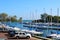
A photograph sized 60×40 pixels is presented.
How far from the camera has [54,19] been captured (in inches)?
5315

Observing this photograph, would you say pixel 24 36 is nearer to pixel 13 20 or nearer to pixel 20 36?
pixel 20 36

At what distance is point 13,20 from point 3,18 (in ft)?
43.6

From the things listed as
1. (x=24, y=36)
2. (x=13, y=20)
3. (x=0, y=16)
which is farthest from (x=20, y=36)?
(x=13, y=20)

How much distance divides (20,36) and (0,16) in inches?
3793

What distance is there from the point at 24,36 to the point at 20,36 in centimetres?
78

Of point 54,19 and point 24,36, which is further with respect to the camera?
point 54,19

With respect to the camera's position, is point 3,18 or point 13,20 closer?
point 3,18

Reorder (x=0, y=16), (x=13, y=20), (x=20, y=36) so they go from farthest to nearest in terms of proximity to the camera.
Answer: (x=13, y=20), (x=0, y=16), (x=20, y=36)

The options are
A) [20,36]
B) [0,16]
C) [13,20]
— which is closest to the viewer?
[20,36]

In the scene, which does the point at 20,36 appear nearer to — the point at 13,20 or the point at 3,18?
the point at 3,18

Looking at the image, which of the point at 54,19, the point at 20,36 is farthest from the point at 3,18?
the point at 20,36

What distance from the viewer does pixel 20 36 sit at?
33.7m

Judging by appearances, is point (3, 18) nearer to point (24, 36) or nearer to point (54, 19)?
point (54, 19)

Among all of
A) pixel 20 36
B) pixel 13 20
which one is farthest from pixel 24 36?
pixel 13 20
